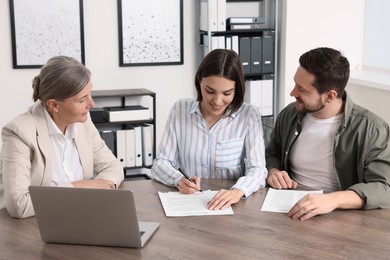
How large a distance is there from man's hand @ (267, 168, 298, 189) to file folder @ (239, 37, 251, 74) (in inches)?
93.9

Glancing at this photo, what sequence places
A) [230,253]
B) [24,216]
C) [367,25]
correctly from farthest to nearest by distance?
[367,25]
[24,216]
[230,253]

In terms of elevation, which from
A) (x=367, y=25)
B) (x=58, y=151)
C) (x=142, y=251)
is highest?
(x=367, y=25)

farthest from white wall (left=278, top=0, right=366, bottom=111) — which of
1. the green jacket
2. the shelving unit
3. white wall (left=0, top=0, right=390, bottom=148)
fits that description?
the green jacket

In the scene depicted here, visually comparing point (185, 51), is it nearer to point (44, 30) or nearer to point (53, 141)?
point (44, 30)

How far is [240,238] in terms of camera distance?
76.8 inches

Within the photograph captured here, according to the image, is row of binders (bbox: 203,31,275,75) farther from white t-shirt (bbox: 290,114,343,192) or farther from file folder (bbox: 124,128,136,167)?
white t-shirt (bbox: 290,114,343,192)

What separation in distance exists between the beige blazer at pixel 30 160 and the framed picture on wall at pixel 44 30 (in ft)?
7.18

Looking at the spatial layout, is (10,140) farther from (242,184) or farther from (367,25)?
(367,25)

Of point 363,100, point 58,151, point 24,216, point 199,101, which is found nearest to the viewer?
point 24,216

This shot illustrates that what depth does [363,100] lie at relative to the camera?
4695 millimetres

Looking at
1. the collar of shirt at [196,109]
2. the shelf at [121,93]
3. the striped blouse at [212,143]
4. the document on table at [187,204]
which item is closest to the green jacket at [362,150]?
the striped blouse at [212,143]

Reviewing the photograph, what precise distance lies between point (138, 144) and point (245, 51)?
43.1 inches

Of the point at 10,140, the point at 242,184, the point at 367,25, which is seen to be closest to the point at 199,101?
the point at 242,184

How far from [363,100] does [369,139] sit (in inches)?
92.6
